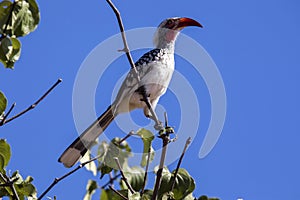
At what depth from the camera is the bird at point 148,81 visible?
3.75 m

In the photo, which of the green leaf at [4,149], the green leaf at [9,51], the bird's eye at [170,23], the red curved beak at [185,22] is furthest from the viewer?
the bird's eye at [170,23]

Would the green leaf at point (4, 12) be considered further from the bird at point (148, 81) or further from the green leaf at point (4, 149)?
the bird at point (148, 81)

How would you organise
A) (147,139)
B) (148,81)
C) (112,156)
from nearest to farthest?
(147,139)
(112,156)
(148,81)

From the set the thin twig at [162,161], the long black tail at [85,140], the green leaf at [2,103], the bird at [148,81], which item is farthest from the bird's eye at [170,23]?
the green leaf at [2,103]

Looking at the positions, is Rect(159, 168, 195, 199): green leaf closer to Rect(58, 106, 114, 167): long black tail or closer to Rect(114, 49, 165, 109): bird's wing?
Rect(58, 106, 114, 167): long black tail

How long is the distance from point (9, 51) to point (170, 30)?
253 cm

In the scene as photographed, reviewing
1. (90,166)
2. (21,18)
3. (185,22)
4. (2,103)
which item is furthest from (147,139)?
(185,22)

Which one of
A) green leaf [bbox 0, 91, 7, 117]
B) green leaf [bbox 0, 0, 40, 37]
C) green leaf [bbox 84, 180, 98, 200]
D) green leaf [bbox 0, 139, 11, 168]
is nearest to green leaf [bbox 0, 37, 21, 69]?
green leaf [bbox 0, 0, 40, 37]

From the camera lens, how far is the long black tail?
3434 mm

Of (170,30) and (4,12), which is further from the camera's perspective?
(170,30)

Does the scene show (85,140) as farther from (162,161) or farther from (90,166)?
(162,161)

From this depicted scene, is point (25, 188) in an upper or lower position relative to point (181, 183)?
lower

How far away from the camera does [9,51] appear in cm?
232

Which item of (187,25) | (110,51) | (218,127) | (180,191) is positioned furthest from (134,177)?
(187,25)
